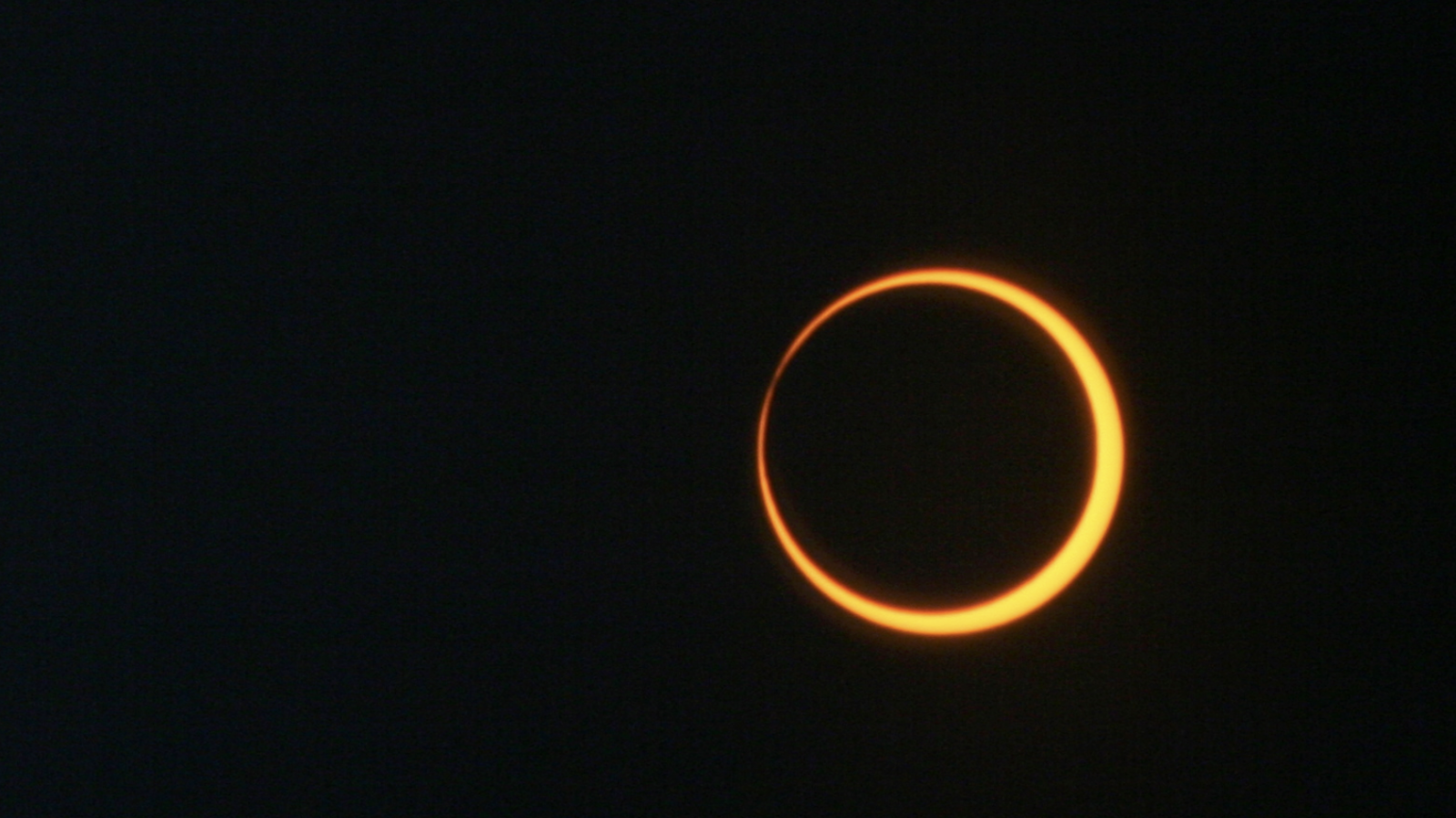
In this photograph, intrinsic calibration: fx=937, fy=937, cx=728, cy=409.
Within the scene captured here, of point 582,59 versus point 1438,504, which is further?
point 582,59

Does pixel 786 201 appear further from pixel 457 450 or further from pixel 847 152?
pixel 457 450

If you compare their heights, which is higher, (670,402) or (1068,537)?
(670,402)

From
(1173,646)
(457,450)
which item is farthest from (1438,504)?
(457,450)

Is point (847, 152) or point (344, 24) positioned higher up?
point (344, 24)
